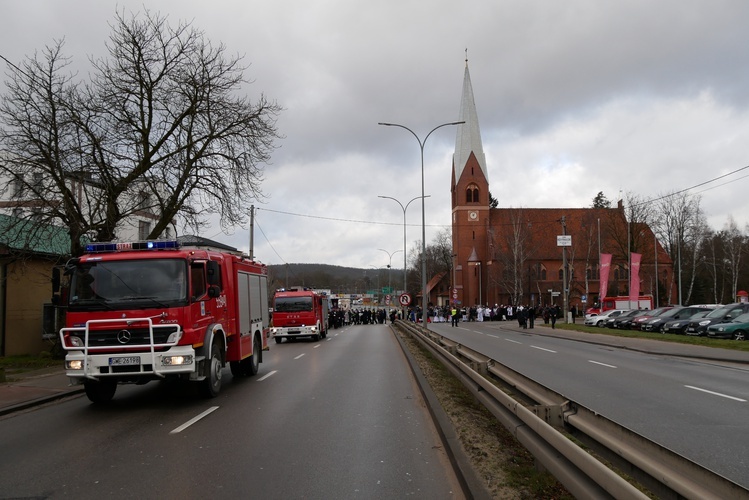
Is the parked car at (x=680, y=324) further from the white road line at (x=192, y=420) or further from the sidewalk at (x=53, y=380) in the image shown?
the white road line at (x=192, y=420)

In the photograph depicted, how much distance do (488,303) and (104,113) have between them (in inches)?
2849

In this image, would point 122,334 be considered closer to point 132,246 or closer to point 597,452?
point 132,246

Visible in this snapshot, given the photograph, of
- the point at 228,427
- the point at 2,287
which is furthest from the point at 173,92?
the point at 228,427

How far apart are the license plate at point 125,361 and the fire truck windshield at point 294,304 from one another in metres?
21.2

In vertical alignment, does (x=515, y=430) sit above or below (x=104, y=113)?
below

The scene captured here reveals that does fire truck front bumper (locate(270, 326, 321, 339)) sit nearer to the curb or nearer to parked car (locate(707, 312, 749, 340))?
the curb

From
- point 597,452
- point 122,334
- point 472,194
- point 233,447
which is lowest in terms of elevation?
point 233,447

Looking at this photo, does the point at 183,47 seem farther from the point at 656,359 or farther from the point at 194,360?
the point at 656,359

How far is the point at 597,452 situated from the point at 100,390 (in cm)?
894

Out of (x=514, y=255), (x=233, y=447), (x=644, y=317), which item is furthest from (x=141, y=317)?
(x=514, y=255)

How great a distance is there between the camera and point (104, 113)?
1817cm

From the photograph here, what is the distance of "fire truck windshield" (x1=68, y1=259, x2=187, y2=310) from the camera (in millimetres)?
9617

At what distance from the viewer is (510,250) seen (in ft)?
261

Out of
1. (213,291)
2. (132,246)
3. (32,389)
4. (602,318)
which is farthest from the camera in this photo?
(602,318)
